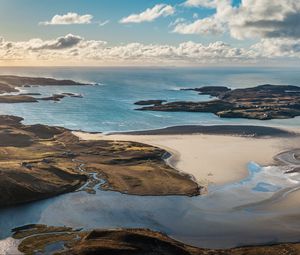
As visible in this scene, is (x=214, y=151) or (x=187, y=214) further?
(x=214, y=151)

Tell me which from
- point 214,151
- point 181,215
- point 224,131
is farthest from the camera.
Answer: point 224,131

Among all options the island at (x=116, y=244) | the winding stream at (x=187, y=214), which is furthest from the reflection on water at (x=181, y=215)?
the island at (x=116, y=244)

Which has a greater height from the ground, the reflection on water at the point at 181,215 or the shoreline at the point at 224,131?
the shoreline at the point at 224,131

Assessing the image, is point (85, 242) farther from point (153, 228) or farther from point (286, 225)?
point (286, 225)

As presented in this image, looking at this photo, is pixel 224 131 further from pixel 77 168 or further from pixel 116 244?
pixel 116 244

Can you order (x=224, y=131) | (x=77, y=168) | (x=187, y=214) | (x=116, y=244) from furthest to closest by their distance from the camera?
(x=224, y=131)
(x=77, y=168)
(x=187, y=214)
(x=116, y=244)

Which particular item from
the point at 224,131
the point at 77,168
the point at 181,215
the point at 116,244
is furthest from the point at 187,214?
the point at 224,131

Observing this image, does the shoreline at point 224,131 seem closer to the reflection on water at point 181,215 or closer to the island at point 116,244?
the reflection on water at point 181,215
